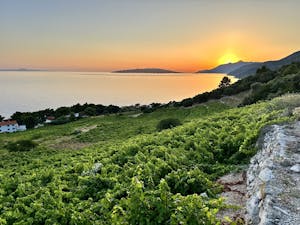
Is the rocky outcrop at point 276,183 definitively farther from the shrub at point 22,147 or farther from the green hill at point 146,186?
the shrub at point 22,147

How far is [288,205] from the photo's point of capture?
4.75 m

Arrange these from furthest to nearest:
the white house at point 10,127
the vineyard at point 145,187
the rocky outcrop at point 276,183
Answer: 1. the white house at point 10,127
2. the vineyard at point 145,187
3. the rocky outcrop at point 276,183

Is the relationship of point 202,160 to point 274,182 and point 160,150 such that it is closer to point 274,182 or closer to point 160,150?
point 160,150

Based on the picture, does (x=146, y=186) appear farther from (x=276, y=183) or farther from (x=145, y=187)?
(x=276, y=183)

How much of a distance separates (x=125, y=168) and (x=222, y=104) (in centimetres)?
3891

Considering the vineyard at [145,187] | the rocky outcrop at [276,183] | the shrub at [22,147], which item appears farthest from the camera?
the shrub at [22,147]

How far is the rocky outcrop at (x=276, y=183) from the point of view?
454 cm

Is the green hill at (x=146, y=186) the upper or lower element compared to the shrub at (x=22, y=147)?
upper

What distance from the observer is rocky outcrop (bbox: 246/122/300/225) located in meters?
4.54

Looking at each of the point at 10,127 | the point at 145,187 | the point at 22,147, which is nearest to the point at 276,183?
the point at 145,187

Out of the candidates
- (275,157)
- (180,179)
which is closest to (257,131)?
(275,157)

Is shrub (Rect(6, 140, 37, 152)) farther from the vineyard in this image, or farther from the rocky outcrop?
the rocky outcrop

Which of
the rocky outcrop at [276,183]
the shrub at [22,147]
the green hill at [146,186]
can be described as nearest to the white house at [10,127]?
the shrub at [22,147]

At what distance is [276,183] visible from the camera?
5441 millimetres
